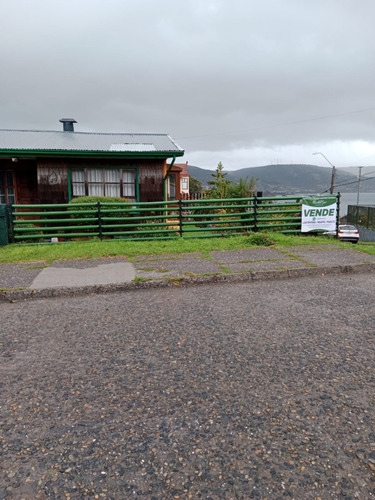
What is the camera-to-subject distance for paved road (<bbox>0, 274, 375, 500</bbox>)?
228 centimetres

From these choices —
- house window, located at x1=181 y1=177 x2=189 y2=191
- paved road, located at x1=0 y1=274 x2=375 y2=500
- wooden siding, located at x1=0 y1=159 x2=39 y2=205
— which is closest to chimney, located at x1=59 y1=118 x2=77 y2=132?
wooden siding, located at x1=0 y1=159 x2=39 y2=205

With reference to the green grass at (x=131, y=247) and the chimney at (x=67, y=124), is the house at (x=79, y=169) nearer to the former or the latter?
the chimney at (x=67, y=124)

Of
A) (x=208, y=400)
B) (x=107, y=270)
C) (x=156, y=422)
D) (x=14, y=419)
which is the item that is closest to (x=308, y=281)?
(x=107, y=270)

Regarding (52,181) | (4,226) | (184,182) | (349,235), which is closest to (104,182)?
(52,181)

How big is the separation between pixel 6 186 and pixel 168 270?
11443 millimetres

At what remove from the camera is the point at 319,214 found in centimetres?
1220

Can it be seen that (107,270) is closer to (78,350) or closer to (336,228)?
(78,350)

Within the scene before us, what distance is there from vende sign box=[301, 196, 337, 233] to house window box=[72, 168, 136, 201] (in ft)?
23.2

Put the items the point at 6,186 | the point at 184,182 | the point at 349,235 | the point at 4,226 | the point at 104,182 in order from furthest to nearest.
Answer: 1. the point at 184,182
2. the point at 349,235
3. the point at 6,186
4. the point at 104,182
5. the point at 4,226

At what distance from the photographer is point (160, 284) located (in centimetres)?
698

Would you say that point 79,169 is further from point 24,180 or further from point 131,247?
point 131,247

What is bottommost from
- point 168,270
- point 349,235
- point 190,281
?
point 349,235

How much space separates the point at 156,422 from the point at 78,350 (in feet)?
5.41

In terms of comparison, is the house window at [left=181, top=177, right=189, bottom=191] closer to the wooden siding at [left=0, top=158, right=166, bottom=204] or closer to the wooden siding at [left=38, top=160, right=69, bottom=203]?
the wooden siding at [left=0, top=158, right=166, bottom=204]
